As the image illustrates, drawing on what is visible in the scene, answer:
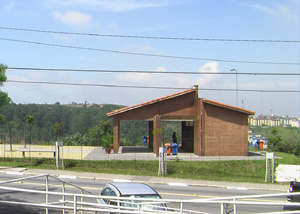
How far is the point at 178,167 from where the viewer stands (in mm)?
23594

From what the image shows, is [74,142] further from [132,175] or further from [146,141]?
[132,175]

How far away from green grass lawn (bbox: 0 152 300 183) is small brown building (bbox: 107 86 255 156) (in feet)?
8.28

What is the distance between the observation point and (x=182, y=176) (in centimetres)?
2191

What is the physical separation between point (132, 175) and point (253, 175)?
7.83 meters

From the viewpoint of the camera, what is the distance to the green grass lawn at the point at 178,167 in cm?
2258

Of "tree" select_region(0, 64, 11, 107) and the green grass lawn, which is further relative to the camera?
the green grass lawn

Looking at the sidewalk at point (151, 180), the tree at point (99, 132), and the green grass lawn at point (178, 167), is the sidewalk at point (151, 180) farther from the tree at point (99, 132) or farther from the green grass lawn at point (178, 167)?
the tree at point (99, 132)

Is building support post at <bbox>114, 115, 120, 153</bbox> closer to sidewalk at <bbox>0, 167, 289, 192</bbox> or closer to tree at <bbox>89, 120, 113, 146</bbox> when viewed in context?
sidewalk at <bbox>0, 167, 289, 192</bbox>

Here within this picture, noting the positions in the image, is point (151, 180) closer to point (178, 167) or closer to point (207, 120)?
point (178, 167)

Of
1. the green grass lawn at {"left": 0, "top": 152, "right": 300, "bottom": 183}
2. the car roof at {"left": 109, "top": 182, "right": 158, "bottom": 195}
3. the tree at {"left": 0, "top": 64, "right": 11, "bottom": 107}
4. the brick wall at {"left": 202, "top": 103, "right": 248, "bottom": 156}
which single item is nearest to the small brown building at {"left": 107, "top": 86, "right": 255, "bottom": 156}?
the brick wall at {"left": 202, "top": 103, "right": 248, "bottom": 156}

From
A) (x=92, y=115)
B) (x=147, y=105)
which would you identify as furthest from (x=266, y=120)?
(x=147, y=105)

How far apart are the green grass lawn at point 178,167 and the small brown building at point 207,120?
2.52m

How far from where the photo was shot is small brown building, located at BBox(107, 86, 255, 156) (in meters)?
27.5

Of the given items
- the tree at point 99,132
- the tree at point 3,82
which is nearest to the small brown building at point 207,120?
the tree at point 3,82
